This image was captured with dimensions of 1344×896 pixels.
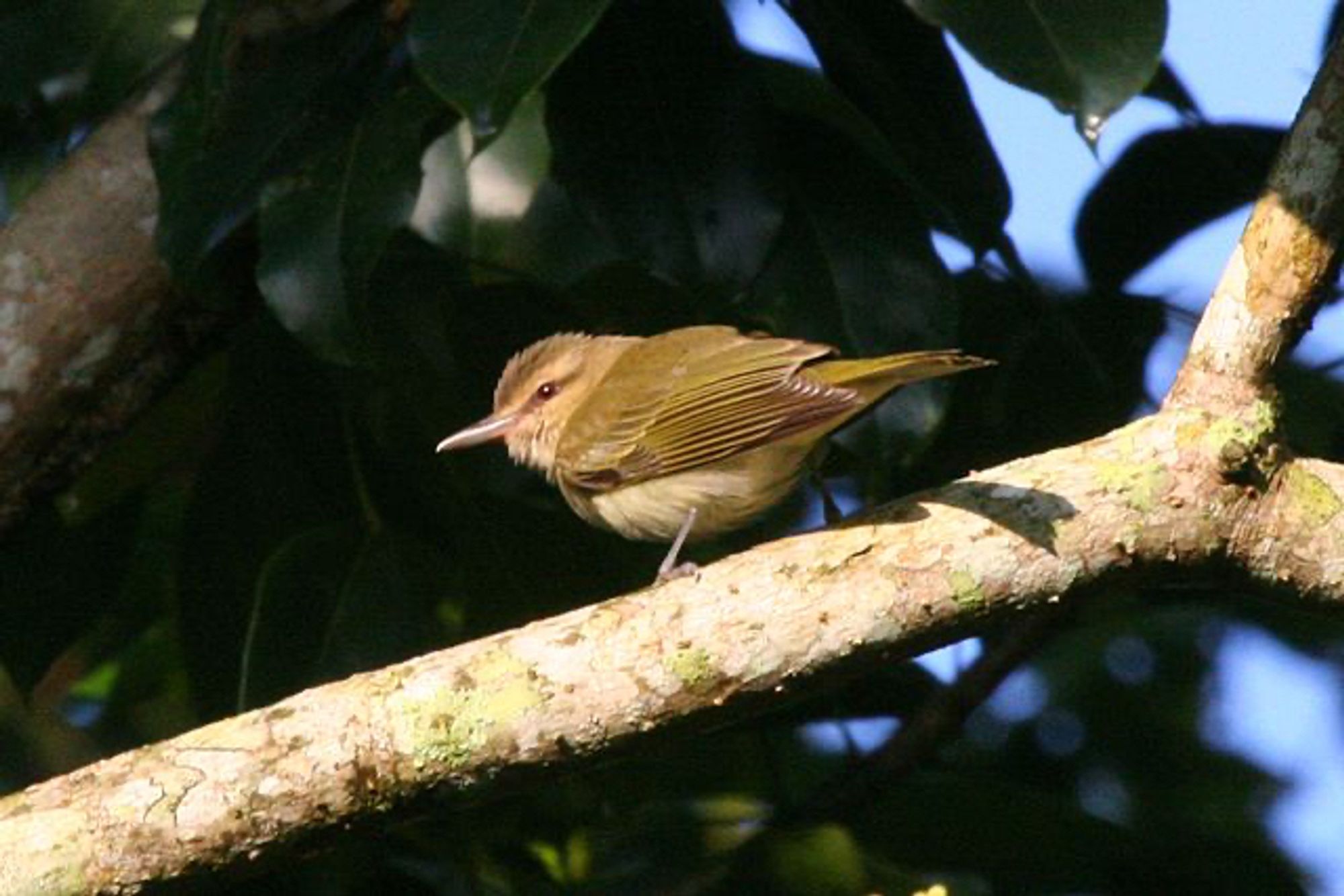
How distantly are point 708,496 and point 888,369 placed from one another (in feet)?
1.87

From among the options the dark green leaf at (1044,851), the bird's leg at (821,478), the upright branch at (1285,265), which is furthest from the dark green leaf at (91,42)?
the upright branch at (1285,265)

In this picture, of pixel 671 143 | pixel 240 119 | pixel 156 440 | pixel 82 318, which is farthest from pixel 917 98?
pixel 156 440

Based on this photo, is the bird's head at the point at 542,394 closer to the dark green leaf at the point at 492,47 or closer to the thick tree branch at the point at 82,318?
the thick tree branch at the point at 82,318

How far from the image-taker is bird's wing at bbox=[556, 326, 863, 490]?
12.5 ft

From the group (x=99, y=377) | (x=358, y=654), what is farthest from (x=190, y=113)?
(x=358, y=654)

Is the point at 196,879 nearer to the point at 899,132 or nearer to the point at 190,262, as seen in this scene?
the point at 190,262

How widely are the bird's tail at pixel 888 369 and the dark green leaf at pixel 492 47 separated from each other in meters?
0.70

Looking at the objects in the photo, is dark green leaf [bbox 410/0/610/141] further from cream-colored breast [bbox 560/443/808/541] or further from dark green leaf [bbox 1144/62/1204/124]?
dark green leaf [bbox 1144/62/1204/124]

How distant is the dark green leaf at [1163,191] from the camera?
454 cm

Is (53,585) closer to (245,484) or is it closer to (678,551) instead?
(245,484)

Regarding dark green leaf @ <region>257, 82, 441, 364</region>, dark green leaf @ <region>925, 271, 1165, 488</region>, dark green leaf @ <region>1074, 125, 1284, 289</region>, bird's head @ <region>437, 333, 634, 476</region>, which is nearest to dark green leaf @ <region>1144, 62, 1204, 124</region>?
dark green leaf @ <region>1074, 125, 1284, 289</region>

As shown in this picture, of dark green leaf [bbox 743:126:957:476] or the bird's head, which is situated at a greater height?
dark green leaf [bbox 743:126:957:476]

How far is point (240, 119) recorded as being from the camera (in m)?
4.03

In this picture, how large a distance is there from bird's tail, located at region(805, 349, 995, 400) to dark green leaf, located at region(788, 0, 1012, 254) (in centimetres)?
36
